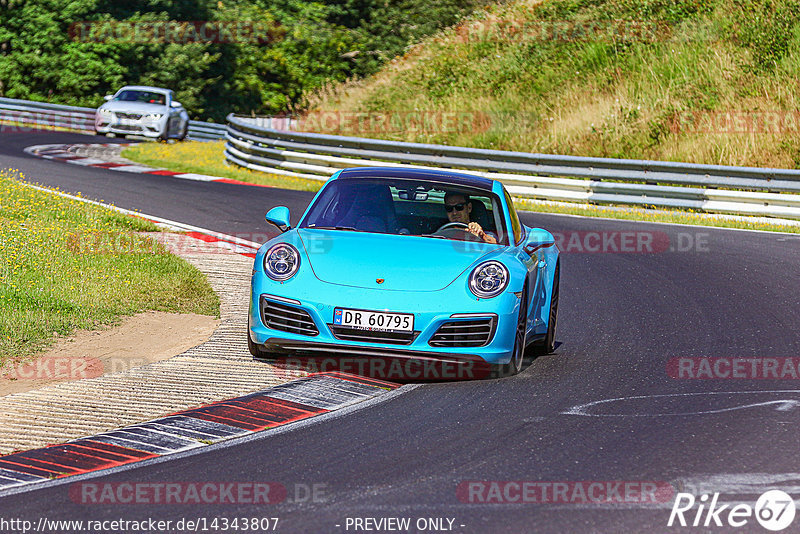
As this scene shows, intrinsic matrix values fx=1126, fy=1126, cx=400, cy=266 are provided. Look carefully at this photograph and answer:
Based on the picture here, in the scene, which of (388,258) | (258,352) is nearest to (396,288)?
(388,258)

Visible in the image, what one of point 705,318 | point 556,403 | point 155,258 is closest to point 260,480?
point 556,403

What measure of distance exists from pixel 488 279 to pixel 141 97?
2615cm

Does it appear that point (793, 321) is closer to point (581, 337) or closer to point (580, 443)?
point (581, 337)

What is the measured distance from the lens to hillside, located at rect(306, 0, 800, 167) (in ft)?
81.8

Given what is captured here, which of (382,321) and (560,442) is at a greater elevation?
(382,321)

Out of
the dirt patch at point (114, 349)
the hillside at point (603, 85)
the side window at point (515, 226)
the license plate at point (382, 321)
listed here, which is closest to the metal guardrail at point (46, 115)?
the hillside at point (603, 85)

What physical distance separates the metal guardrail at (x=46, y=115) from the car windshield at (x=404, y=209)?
29.0 m

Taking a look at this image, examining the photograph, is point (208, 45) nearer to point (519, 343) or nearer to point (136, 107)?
point (136, 107)

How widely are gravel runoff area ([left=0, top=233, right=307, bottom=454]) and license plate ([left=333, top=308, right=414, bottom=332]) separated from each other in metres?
0.62

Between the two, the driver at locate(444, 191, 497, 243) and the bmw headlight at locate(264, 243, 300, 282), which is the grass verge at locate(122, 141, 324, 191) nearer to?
the driver at locate(444, 191, 497, 243)

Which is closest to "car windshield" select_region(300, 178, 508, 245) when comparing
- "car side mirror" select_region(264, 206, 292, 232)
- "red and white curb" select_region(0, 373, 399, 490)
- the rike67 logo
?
"car side mirror" select_region(264, 206, 292, 232)

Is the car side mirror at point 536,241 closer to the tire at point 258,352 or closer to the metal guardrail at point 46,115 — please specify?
the tire at point 258,352

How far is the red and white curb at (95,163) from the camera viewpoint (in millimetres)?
22812

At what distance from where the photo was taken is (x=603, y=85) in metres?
29.2
